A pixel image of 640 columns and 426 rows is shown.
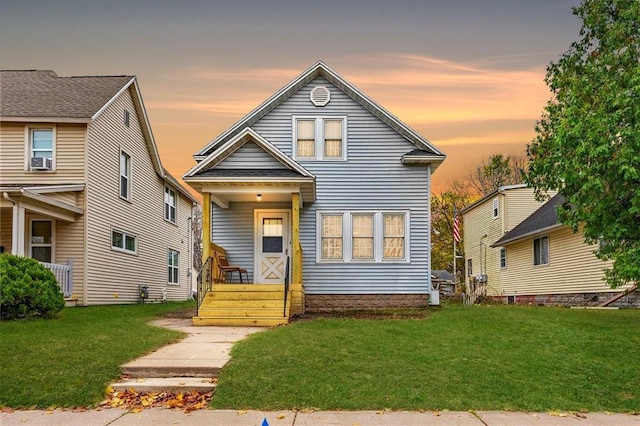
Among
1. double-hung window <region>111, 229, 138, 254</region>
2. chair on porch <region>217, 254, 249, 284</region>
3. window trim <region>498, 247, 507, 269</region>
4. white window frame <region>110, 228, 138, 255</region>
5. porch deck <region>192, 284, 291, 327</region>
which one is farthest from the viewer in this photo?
window trim <region>498, 247, 507, 269</region>

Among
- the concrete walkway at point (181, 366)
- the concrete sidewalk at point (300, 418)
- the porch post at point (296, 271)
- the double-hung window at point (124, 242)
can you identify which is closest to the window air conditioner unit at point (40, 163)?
the double-hung window at point (124, 242)

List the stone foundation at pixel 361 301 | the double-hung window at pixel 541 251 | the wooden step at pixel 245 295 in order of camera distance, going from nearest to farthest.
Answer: the wooden step at pixel 245 295, the stone foundation at pixel 361 301, the double-hung window at pixel 541 251

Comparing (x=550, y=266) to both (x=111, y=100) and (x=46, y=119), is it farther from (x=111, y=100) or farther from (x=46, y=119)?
(x=46, y=119)

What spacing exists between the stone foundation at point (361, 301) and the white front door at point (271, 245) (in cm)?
121

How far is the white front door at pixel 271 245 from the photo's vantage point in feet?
52.5

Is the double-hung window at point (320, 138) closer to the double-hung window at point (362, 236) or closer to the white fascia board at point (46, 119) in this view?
the double-hung window at point (362, 236)

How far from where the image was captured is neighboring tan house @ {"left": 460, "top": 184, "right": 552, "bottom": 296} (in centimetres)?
2655

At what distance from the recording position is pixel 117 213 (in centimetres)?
1939

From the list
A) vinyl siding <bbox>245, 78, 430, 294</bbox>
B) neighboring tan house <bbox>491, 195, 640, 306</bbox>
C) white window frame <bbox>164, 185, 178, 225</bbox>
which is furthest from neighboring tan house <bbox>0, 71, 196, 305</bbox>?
neighboring tan house <bbox>491, 195, 640, 306</bbox>

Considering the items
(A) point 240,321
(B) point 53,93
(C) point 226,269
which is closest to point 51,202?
(C) point 226,269

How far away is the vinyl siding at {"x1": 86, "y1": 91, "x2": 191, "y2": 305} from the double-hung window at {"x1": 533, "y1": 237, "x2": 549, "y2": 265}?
1629 centimetres

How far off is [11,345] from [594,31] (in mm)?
A: 18933

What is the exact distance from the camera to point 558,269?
21.4m

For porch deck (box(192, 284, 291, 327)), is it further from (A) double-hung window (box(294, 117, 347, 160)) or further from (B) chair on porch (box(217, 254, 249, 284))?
(A) double-hung window (box(294, 117, 347, 160))
